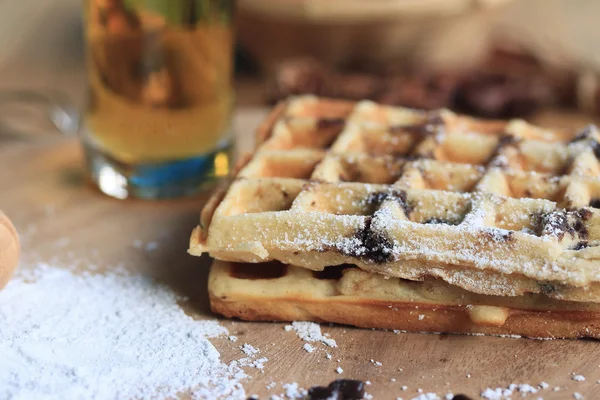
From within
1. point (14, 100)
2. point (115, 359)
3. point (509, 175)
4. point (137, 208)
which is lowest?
point (14, 100)

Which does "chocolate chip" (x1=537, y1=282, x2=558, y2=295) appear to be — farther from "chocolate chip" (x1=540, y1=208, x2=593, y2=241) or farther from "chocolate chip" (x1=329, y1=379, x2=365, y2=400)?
"chocolate chip" (x1=329, y1=379, x2=365, y2=400)

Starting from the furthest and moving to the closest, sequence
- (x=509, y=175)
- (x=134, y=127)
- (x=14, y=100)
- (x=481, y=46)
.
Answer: (x=481, y=46) < (x=14, y=100) < (x=134, y=127) < (x=509, y=175)

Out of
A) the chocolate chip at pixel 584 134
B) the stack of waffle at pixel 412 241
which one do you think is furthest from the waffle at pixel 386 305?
the chocolate chip at pixel 584 134

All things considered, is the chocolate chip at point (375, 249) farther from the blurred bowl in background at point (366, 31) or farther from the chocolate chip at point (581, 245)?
the blurred bowl in background at point (366, 31)

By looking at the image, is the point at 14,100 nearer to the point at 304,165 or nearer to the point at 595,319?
the point at 304,165

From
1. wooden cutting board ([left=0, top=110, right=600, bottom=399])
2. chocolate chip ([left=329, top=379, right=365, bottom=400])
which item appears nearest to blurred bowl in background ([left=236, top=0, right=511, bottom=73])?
wooden cutting board ([left=0, top=110, right=600, bottom=399])

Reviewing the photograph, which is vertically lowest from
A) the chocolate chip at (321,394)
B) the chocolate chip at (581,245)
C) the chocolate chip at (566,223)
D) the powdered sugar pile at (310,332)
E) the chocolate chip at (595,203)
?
the powdered sugar pile at (310,332)

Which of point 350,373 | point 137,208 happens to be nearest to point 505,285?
point 350,373

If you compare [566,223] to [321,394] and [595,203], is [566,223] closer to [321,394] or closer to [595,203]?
[595,203]
